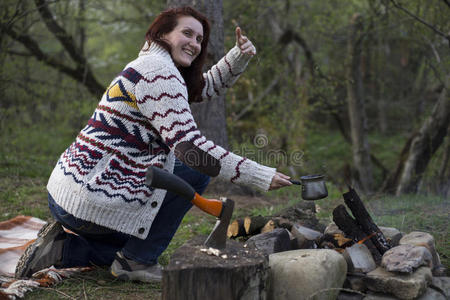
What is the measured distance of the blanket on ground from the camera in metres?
2.39

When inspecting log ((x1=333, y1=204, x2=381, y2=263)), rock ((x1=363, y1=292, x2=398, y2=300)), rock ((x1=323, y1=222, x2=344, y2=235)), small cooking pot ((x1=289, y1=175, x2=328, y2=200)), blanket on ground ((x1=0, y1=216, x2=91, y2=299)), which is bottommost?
blanket on ground ((x1=0, y1=216, x2=91, y2=299))

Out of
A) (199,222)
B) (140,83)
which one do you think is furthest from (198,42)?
(199,222)

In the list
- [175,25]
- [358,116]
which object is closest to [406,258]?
[175,25]

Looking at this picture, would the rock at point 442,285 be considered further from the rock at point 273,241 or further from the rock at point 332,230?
the rock at point 273,241

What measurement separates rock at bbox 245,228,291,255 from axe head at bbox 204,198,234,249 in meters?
0.43

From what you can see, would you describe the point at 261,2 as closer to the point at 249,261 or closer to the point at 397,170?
the point at 397,170

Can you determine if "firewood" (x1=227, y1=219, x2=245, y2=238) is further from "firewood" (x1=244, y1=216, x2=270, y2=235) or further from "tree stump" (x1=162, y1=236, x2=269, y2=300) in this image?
"tree stump" (x1=162, y1=236, x2=269, y2=300)

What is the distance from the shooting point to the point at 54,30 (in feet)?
23.3

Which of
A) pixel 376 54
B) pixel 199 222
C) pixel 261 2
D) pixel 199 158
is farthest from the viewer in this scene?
pixel 376 54

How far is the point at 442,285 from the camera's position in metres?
2.32

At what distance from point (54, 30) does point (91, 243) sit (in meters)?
5.39

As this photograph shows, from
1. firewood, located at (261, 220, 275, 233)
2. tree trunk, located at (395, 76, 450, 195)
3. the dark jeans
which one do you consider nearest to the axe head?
the dark jeans

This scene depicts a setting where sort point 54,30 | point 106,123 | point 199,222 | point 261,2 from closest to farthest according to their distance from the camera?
point 106,123
point 199,222
point 54,30
point 261,2

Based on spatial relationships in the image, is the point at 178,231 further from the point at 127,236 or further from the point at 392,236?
the point at 392,236
